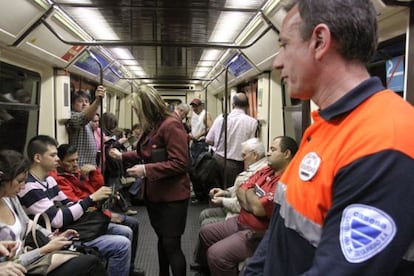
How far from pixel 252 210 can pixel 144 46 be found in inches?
72.0

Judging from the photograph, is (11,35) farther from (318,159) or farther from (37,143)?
(318,159)

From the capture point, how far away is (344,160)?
2.37 ft

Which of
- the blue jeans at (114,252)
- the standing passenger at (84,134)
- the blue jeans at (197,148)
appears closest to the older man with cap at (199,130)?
the blue jeans at (197,148)

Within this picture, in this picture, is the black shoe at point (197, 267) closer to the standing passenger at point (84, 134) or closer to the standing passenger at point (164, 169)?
the standing passenger at point (164, 169)

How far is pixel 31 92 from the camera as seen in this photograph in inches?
152

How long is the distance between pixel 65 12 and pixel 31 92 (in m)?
0.98

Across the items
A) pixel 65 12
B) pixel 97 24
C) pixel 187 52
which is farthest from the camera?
pixel 187 52

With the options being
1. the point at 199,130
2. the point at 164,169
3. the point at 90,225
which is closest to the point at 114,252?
the point at 90,225

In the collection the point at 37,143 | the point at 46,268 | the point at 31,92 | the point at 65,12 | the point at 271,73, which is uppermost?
the point at 65,12

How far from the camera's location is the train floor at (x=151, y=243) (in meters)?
3.95

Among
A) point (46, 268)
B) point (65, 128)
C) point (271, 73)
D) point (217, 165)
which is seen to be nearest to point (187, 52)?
point (271, 73)

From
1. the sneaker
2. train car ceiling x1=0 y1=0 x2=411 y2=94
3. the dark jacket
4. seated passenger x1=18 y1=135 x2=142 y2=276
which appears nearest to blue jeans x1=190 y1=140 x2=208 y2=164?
the sneaker

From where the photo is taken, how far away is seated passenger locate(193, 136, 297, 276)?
8.96ft

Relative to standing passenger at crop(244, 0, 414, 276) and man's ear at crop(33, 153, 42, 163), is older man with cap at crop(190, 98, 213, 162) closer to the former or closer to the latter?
man's ear at crop(33, 153, 42, 163)
